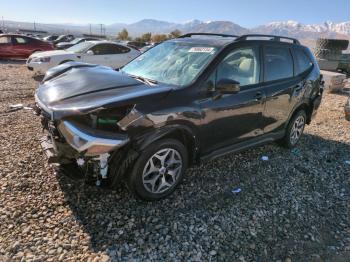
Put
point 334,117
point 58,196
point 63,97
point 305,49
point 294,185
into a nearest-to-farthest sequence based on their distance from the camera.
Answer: point 63,97 → point 58,196 → point 294,185 → point 305,49 → point 334,117

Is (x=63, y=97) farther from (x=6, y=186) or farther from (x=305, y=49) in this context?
(x=305, y=49)

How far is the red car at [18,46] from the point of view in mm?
17297

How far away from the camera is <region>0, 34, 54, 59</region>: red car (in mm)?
17297

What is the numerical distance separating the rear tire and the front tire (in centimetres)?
250

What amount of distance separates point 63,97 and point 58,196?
3.63ft

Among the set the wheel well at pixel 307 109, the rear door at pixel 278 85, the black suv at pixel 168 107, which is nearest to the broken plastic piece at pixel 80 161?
the black suv at pixel 168 107

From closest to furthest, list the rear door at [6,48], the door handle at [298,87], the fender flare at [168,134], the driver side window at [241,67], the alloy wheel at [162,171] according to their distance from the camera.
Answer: the fender flare at [168,134]
the alloy wheel at [162,171]
the driver side window at [241,67]
the door handle at [298,87]
the rear door at [6,48]

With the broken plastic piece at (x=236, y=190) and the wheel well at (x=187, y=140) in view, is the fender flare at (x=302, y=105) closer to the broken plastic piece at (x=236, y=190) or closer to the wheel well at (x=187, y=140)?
the broken plastic piece at (x=236, y=190)

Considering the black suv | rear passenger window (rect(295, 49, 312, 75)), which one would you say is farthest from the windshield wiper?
rear passenger window (rect(295, 49, 312, 75))

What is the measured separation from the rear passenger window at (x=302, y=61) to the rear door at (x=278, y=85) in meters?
0.19

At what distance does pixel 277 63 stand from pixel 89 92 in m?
2.96

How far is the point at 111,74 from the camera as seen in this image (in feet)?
13.3

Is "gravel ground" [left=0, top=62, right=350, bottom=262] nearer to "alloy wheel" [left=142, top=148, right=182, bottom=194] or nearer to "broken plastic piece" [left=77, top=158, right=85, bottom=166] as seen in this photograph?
"alloy wheel" [left=142, top=148, right=182, bottom=194]

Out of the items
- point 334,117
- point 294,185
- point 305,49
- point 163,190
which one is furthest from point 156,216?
point 334,117
